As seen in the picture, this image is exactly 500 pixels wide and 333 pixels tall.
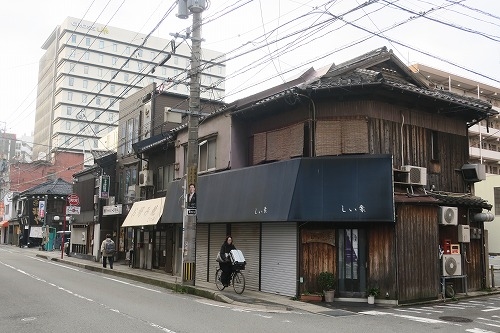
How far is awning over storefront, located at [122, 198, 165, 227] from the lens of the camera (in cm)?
2478

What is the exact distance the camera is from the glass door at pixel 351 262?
49.7 feet

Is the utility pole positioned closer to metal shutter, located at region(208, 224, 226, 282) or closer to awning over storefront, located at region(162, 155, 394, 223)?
awning over storefront, located at region(162, 155, 394, 223)

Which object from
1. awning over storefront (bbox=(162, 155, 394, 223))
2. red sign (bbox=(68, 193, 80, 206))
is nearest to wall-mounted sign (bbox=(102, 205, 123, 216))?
red sign (bbox=(68, 193, 80, 206))

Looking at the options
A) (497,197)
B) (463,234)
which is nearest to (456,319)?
(463,234)

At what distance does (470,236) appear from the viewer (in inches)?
709

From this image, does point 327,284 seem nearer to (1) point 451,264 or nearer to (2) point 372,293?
(2) point 372,293

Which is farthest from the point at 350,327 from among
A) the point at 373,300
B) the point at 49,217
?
the point at 49,217

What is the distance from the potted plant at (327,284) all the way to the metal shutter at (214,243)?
20.3 ft

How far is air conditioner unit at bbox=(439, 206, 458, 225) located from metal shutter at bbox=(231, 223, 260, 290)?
6615 millimetres

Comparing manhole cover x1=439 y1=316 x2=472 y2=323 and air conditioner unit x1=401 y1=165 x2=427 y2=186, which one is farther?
air conditioner unit x1=401 y1=165 x2=427 y2=186

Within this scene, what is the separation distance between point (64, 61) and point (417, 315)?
93447 mm

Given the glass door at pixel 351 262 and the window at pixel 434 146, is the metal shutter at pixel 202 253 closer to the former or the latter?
the glass door at pixel 351 262

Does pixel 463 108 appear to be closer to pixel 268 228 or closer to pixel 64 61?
pixel 268 228

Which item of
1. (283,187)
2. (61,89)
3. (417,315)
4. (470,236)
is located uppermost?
(61,89)
